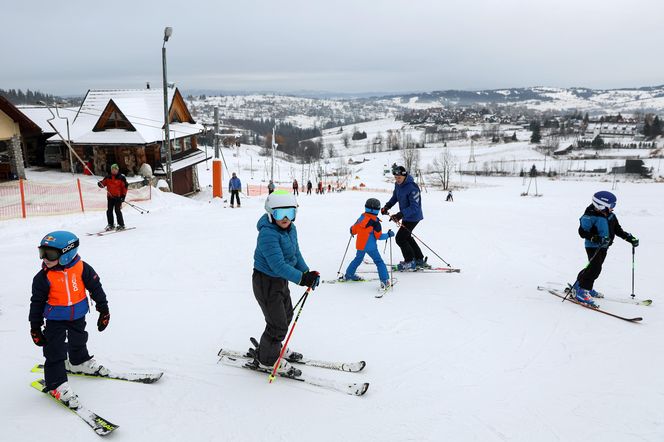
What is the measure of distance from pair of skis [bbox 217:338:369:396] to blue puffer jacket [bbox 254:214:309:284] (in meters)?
1.02

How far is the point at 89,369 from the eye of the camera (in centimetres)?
391

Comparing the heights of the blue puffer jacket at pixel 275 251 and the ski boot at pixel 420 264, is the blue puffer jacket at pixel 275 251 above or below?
above

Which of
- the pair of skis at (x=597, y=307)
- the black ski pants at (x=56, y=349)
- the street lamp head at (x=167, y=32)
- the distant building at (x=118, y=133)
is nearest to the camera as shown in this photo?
the black ski pants at (x=56, y=349)

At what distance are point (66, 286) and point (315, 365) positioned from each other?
2.41 m

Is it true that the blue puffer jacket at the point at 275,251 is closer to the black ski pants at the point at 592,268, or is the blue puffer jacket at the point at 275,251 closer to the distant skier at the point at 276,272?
the distant skier at the point at 276,272

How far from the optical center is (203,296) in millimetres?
6492

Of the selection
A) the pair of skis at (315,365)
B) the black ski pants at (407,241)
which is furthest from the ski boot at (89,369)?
the black ski pants at (407,241)

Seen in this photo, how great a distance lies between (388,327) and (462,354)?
40.6 inches

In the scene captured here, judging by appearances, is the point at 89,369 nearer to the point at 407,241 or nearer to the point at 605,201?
the point at 407,241

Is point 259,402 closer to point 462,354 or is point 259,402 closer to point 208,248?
point 462,354

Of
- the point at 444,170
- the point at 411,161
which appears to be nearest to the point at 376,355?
the point at 444,170

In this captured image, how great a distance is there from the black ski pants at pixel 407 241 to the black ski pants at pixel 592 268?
2710mm

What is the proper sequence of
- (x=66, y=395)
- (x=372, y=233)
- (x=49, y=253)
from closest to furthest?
(x=49, y=253) → (x=66, y=395) → (x=372, y=233)

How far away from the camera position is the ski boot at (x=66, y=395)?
11.3ft
